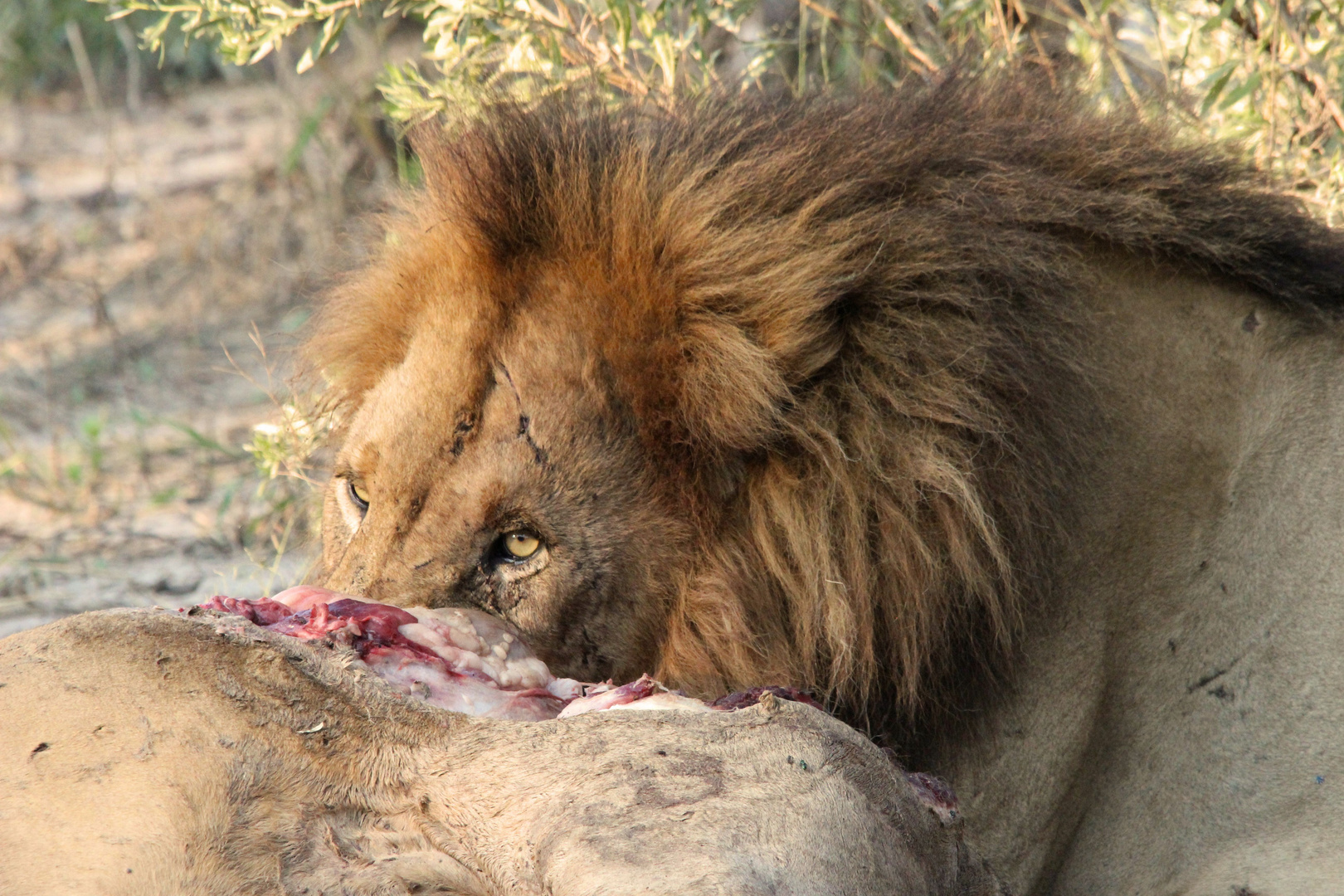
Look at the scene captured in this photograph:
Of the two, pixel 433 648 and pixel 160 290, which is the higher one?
pixel 433 648

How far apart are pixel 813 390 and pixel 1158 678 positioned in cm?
80

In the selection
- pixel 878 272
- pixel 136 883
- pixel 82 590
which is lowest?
pixel 82 590

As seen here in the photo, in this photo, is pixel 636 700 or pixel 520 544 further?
pixel 520 544

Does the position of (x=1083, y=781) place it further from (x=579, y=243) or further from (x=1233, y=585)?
(x=579, y=243)

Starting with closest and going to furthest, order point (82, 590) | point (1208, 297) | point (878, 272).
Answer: point (878, 272)
point (1208, 297)
point (82, 590)

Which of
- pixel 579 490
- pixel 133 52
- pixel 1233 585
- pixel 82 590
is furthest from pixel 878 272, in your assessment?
pixel 133 52

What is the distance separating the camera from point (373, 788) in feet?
5.61

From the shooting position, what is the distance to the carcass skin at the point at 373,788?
1.55 metres

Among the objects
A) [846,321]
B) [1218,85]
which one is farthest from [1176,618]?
[1218,85]

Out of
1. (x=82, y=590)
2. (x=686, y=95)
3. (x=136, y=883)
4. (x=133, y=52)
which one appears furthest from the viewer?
(x=133, y=52)

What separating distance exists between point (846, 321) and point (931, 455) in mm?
279

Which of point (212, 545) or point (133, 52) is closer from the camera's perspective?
point (212, 545)

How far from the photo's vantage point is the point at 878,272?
2.37m

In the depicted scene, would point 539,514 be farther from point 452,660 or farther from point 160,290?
point 160,290
